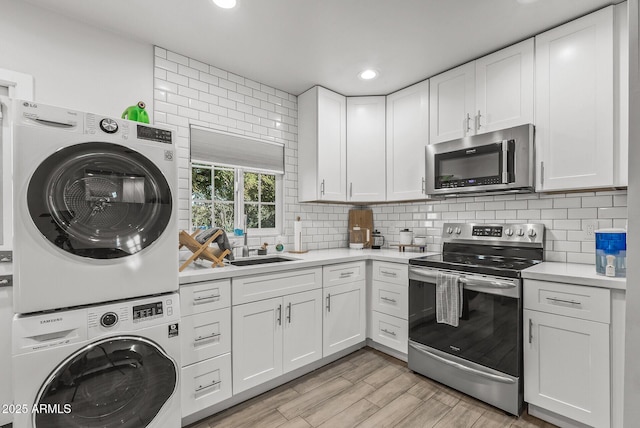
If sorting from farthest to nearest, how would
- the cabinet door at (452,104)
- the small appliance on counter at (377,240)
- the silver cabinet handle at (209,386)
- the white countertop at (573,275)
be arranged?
the small appliance on counter at (377,240)
the cabinet door at (452,104)
the silver cabinet handle at (209,386)
the white countertop at (573,275)

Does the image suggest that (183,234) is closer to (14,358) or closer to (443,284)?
(14,358)

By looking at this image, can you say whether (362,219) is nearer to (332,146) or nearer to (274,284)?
(332,146)

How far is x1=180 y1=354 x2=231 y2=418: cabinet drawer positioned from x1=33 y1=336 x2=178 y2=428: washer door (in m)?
0.27

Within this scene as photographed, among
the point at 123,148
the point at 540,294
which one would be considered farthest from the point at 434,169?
the point at 123,148

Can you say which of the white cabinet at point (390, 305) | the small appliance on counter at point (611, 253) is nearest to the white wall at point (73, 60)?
the white cabinet at point (390, 305)

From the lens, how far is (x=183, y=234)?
1.98m

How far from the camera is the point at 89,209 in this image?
1.36 m

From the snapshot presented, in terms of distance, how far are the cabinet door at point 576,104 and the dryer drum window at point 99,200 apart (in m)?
2.48

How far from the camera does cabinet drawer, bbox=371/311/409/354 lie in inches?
101

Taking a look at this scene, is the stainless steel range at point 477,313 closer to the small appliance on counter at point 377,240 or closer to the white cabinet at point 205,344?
the small appliance on counter at point 377,240

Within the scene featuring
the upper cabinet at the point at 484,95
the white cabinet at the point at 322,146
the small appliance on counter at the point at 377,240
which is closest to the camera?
the upper cabinet at the point at 484,95

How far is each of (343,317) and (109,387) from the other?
1.73 m

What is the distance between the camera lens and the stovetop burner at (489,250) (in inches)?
82.8

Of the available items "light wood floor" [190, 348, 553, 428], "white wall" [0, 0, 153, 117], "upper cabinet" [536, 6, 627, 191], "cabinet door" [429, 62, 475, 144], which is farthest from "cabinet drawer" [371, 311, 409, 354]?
"white wall" [0, 0, 153, 117]
